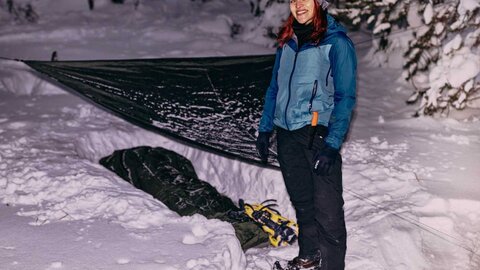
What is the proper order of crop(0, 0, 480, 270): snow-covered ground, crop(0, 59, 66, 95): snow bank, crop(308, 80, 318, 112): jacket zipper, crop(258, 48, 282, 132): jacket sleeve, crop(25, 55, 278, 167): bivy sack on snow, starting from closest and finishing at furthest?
crop(308, 80, 318, 112): jacket zipper < crop(258, 48, 282, 132): jacket sleeve < crop(0, 0, 480, 270): snow-covered ground < crop(25, 55, 278, 167): bivy sack on snow < crop(0, 59, 66, 95): snow bank

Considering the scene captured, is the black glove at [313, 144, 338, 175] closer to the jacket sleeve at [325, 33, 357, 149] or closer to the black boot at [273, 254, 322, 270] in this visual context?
the jacket sleeve at [325, 33, 357, 149]

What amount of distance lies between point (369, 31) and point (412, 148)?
633 cm

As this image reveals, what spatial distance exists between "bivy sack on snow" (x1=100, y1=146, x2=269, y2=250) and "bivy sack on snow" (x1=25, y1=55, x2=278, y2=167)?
0.31 m

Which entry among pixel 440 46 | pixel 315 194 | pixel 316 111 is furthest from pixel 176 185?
pixel 440 46

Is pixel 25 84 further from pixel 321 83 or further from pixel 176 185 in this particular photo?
pixel 321 83

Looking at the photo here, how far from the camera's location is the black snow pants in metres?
2.44

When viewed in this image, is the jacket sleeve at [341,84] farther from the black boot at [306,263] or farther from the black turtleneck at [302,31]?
the black boot at [306,263]

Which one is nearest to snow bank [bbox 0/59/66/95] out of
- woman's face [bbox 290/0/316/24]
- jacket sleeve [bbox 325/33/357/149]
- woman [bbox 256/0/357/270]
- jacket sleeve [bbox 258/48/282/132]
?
jacket sleeve [bbox 258/48/282/132]

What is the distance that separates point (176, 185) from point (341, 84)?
6.95 feet

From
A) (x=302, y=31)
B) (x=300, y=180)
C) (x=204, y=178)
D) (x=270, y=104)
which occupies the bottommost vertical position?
(x=204, y=178)

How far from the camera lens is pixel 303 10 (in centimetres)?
228

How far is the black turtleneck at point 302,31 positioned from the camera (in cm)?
229

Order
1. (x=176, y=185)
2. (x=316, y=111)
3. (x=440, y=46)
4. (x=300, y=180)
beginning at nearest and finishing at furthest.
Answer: (x=316, y=111) < (x=300, y=180) < (x=176, y=185) < (x=440, y=46)

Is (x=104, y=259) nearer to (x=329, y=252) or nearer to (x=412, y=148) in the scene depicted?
(x=329, y=252)
